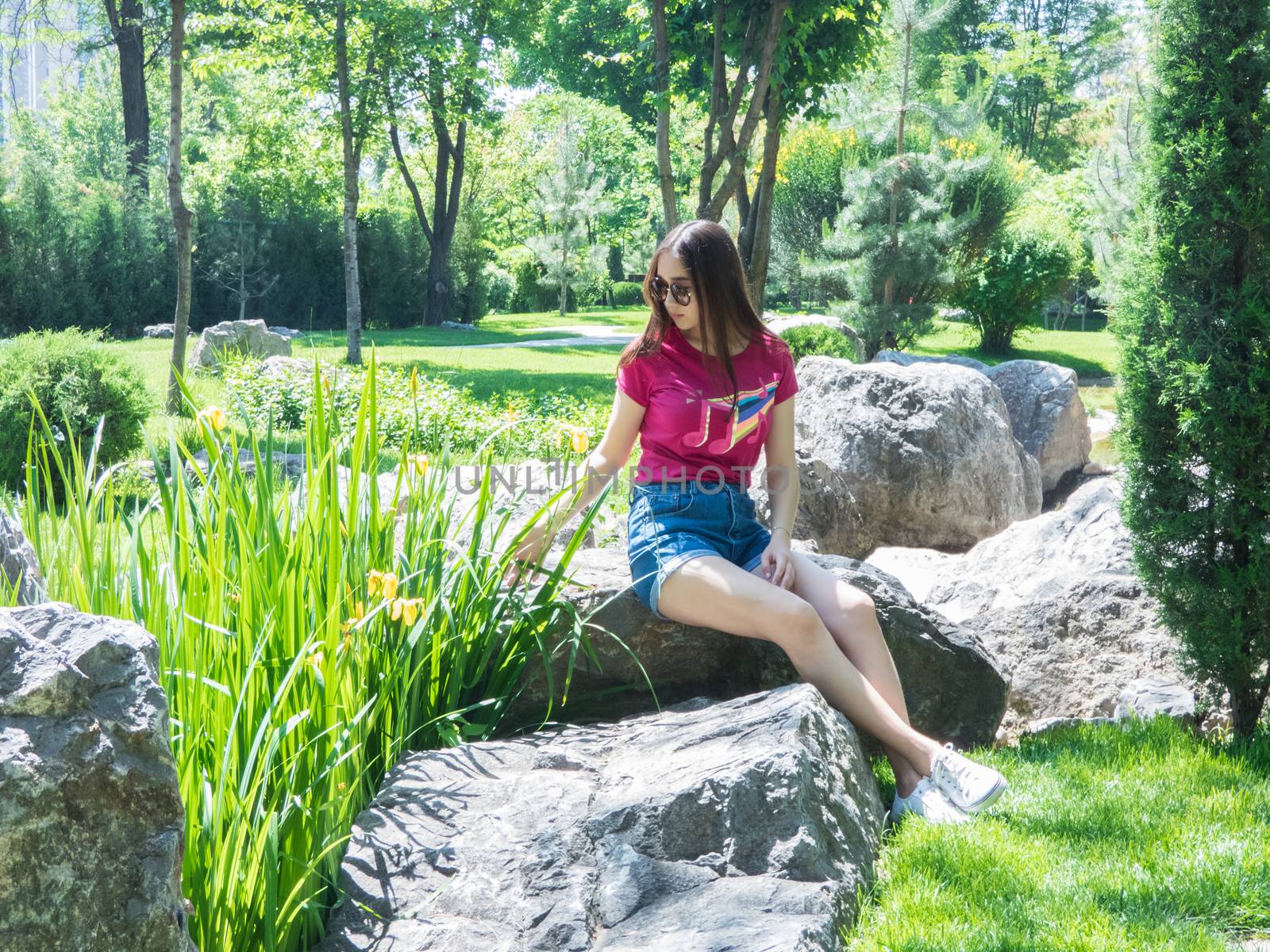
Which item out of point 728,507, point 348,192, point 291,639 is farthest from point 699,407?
point 348,192

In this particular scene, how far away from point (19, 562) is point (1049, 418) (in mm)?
7924

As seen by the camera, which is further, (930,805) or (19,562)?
(930,805)

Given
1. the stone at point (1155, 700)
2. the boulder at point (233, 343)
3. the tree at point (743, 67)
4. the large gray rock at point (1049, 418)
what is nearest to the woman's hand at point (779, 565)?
the stone at point (1155, 700)

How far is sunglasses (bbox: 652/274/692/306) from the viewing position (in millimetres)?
3395

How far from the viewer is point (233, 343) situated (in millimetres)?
14094

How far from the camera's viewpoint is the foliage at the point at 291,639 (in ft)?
6.70

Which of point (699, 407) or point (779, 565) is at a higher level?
point (699, 407)

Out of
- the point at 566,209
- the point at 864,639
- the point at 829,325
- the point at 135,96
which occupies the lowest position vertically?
the point at 864,639

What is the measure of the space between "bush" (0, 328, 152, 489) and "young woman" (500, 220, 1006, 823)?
5046 millimetres

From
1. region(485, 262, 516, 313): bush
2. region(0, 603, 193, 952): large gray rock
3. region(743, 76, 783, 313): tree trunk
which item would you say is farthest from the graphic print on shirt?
region(485, 262, 516, 313): bush

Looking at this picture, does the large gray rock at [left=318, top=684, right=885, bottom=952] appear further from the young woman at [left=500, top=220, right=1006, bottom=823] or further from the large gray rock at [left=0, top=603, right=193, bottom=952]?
the large gray rock at [left=0, top=603, right=193, bottom=952]

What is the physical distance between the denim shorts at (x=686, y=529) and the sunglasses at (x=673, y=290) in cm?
57

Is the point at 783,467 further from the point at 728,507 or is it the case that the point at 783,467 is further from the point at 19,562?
the point at 19,562

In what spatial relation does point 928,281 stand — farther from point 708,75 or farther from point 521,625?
point 521,625
